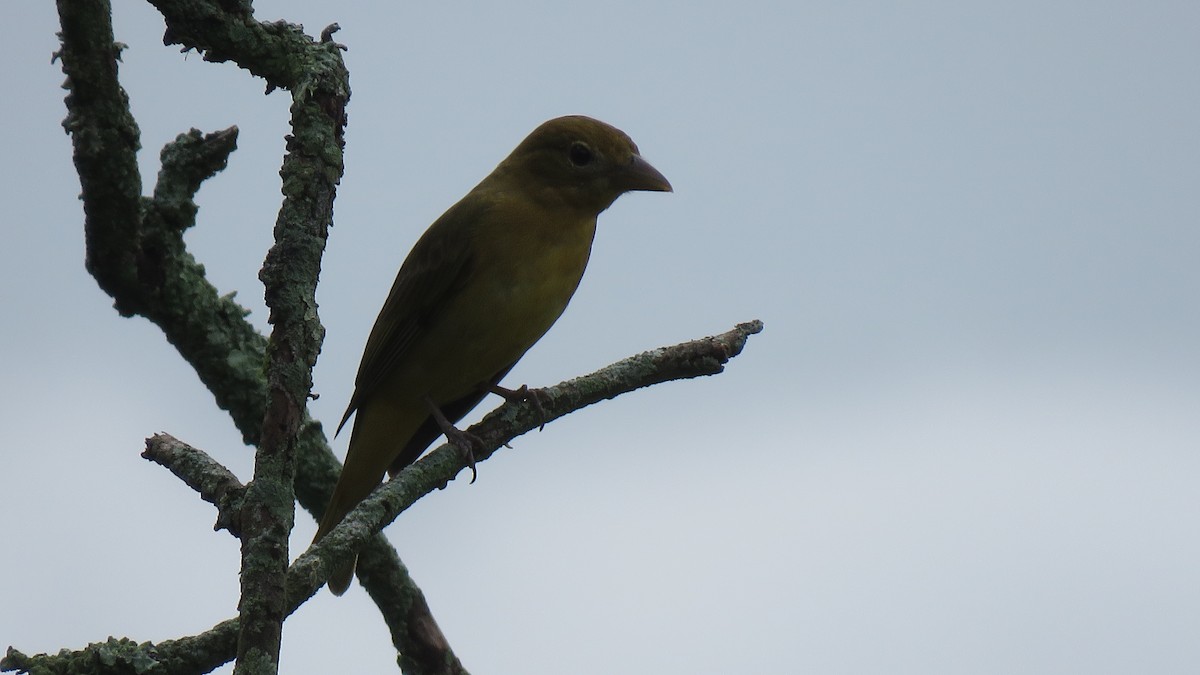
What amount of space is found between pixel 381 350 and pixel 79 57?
1.64 m

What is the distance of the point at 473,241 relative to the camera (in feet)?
18.3

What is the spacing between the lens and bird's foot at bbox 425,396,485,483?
416cm

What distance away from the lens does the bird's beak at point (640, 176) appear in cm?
575

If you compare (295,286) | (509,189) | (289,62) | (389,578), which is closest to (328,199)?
(295,286)

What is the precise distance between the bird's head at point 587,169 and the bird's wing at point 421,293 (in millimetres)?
289

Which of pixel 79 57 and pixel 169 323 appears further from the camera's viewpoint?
pixel 169 323

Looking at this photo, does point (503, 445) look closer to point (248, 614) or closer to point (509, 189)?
point (509, 189)

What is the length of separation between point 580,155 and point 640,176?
0.28 m

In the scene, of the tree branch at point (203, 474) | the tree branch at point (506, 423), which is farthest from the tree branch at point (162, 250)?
the tree branch at point (203, 474)

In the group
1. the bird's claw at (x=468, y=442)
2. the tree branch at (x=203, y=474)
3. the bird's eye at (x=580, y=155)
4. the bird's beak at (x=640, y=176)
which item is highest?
the bird's eye at (x=580, y=155)

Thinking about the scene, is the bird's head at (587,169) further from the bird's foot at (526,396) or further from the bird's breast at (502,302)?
the bird's foot at (526,396)

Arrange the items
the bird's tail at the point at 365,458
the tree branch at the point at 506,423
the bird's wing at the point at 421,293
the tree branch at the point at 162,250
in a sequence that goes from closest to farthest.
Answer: the tree branch at the point at 506,423, the tree branch at the point at 162,250, the bird's tail at the point at 365,458, the bird's wing at the point at 421,293

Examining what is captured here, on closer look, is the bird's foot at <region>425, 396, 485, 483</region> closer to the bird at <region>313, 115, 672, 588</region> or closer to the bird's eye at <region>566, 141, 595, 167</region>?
the bird at <region>313, 115, 672, 588</region>

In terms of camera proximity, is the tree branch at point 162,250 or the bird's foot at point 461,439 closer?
the bird's foot at point 461,439
